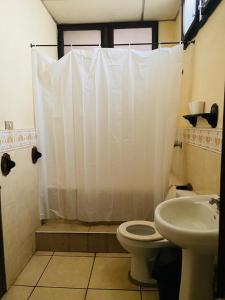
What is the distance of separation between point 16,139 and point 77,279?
4.11ft

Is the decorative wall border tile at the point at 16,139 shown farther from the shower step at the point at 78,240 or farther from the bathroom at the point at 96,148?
the shower step at the point at 78,240

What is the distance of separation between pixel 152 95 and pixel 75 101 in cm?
73

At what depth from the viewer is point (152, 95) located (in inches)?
86.8

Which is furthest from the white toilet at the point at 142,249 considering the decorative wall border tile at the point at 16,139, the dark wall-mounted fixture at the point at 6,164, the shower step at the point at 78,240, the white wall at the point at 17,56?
the white wall at the point at 17,56

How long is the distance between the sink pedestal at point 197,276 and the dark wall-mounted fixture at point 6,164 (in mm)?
1339

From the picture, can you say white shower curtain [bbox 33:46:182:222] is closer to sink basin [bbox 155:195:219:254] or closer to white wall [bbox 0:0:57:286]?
white wall [bbox 0:0:57:286]

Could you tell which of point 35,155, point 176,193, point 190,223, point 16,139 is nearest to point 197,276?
point 190,223

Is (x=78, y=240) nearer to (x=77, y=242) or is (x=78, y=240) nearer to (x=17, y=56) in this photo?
(x=77, y=242)

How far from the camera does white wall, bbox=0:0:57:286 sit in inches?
70.4

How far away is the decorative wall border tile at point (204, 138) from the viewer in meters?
1.57

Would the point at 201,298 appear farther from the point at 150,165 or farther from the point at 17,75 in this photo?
the point at 17,75

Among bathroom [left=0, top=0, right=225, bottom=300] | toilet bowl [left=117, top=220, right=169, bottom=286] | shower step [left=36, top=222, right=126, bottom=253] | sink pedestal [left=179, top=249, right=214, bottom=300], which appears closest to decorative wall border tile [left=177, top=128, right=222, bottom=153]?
bathroom [left=0, top=0, right=225, bottom=300]

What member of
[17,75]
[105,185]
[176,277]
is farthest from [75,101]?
[176,277]

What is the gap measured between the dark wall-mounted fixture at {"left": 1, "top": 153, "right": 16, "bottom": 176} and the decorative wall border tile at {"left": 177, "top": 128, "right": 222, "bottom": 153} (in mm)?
1482
